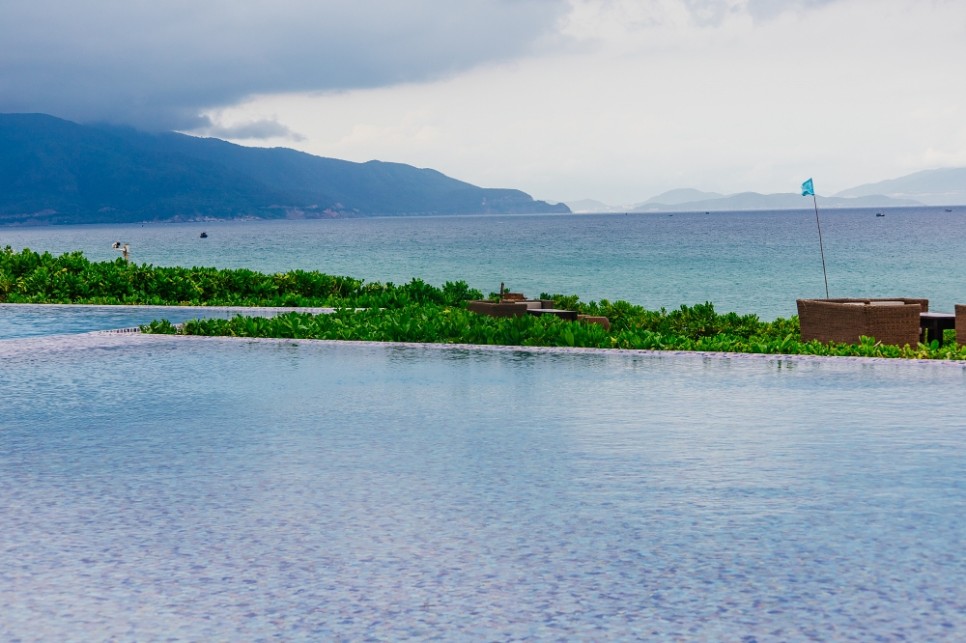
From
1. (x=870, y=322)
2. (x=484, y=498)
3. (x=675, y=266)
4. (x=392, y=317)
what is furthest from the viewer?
(x=675, y=266)

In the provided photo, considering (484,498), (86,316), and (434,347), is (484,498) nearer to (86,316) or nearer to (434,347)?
(434,347)

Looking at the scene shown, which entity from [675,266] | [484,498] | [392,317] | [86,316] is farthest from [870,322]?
[675,266]

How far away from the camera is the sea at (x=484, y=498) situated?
5.52 m

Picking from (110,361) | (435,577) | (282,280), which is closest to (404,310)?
(110,361)

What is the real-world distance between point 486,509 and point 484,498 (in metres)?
0.33

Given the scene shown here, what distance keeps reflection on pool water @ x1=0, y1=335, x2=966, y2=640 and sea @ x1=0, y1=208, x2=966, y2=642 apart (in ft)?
0.09

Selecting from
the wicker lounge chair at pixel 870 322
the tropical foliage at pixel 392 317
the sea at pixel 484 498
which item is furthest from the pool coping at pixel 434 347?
the wicker lounge chair at pixel 870 322

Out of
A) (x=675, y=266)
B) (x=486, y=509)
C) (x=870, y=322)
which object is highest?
(x=675, y=266)

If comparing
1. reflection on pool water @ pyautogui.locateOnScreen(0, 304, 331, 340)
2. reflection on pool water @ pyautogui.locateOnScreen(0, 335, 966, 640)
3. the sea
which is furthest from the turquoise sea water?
reflection on pool water @ pyautogui.locateOnScreen(0, 335, 966, 640)

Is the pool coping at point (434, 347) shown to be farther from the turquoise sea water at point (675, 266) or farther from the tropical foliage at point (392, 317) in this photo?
the turquoise sea water at point (675, 266)

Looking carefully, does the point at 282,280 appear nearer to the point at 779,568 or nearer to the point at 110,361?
the point at 110,361

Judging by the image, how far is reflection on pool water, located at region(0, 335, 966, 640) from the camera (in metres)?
5.50

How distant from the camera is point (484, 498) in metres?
7.93

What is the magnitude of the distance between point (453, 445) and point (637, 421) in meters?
2.17
